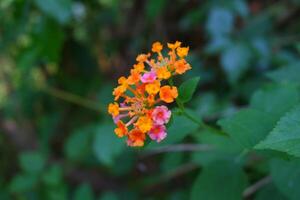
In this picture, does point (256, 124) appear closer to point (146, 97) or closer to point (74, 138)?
point (146, 97)

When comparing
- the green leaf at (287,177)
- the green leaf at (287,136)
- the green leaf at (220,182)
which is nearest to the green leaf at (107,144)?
the green leaf at (220,182)

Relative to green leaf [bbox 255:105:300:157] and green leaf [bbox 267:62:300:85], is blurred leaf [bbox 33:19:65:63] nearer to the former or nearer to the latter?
green leaf [bbox 267:62:300:85]

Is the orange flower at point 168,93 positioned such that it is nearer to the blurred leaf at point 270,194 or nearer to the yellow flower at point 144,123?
the yellow flower at point 144,123

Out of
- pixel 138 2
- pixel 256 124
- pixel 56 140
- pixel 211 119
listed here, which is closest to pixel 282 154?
pixel 256 124

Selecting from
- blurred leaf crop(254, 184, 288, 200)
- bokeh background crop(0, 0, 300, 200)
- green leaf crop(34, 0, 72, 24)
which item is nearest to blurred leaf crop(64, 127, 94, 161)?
bokeh background crop(0, 0, 300, 200)

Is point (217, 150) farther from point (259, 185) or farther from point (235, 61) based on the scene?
point (235, 61)

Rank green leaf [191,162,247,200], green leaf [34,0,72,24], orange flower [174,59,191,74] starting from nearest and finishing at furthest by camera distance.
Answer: orange flower [174,59,191,74] < green leaf [191,162,247,200] < green leaf [34,0,72,24]

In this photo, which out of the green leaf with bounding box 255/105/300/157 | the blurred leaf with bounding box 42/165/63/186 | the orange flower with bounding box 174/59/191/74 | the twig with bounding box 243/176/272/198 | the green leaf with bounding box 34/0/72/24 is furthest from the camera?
the blurred leaf with bounding box 42/165/63/186
